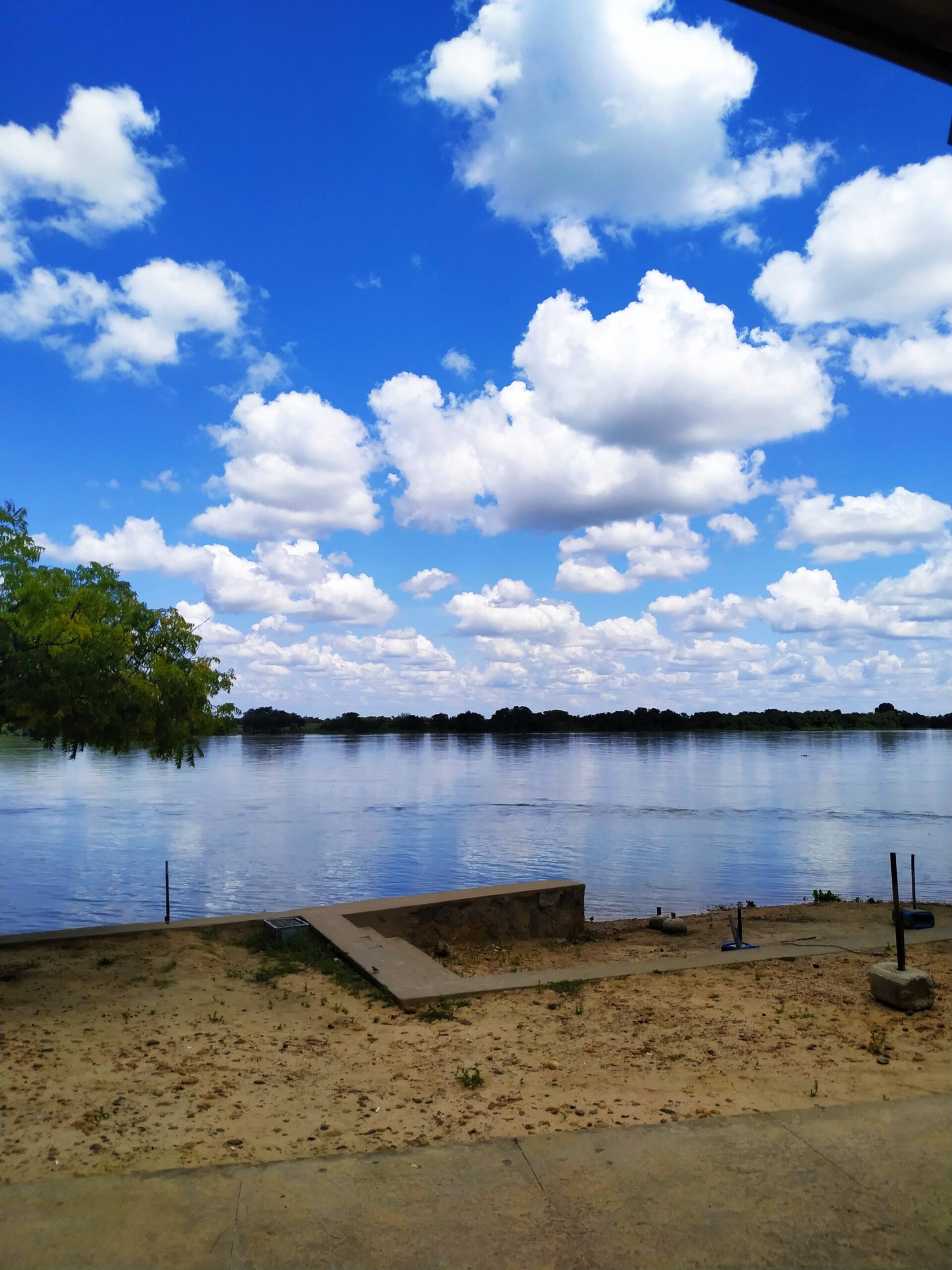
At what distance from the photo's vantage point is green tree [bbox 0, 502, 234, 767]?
878 centimetres

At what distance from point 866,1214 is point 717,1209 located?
0.63 meters

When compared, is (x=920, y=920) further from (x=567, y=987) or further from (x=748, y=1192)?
(x=748, y=1192)

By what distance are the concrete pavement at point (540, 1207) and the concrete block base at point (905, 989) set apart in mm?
3134

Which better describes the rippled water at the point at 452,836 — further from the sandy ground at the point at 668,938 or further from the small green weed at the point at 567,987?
the small green weed at the point at 567,987

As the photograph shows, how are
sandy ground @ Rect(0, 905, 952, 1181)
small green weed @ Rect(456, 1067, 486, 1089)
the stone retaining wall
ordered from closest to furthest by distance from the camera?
sandy ground @ Rect(0, 905, 952, 1181) < small green weed @ Rect(456, 1067, 486, 1089) < the stone retaining wall

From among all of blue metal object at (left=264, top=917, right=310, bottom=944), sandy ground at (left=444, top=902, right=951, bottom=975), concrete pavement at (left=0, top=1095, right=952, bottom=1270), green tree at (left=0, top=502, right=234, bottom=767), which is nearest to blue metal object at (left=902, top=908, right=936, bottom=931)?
sandy ground at (left=444, top=902, right=951, bottom=975)

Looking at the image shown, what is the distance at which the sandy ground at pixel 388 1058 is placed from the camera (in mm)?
5180

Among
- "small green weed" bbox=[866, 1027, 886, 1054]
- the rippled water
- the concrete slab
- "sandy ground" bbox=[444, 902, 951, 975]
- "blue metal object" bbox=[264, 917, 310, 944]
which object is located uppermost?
the concrete slab

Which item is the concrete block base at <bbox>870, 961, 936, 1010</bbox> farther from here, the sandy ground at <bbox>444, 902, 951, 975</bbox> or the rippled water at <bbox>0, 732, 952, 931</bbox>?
the rippled water at <bbox>0, 732, 952, 931</bbox>

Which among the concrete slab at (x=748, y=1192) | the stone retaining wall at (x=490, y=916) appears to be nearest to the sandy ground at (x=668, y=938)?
the stone retaining wall at (x=490, y=916)

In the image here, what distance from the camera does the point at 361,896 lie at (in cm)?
2247

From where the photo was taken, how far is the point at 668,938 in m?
14.3

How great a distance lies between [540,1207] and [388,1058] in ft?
9.75

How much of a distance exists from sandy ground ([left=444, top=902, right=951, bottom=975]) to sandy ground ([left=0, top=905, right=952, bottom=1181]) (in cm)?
255
